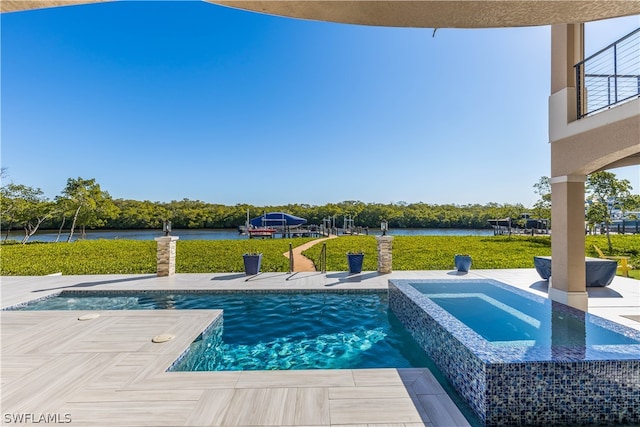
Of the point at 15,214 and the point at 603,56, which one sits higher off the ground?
the point at 603,56

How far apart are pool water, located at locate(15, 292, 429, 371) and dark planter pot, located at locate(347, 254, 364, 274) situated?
185 centimetres

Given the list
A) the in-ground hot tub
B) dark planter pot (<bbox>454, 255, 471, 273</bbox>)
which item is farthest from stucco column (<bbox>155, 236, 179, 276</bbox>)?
dark planter pot (<bbox>454, 255, 471, 273</bbox>)

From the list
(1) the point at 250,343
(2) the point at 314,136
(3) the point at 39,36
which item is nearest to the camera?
(1) the point at 250,343

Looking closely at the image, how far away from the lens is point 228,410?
8.35 feet

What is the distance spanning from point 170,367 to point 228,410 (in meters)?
1.21

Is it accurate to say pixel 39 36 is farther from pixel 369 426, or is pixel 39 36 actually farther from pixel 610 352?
pixel 610 352

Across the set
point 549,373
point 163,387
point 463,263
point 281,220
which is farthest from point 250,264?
point 281,220

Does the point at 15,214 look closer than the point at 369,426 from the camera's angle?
No

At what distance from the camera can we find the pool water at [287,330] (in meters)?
3.93

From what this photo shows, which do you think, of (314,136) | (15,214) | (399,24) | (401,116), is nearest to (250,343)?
(399,24)

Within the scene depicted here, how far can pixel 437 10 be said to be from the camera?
2.65 metres

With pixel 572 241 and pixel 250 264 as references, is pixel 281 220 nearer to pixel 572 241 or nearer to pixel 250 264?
pixel 250 264

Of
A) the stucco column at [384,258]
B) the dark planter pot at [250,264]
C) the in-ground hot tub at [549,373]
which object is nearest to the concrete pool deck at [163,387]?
the in-ground hot tub at [549,373]

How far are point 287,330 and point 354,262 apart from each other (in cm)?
401
